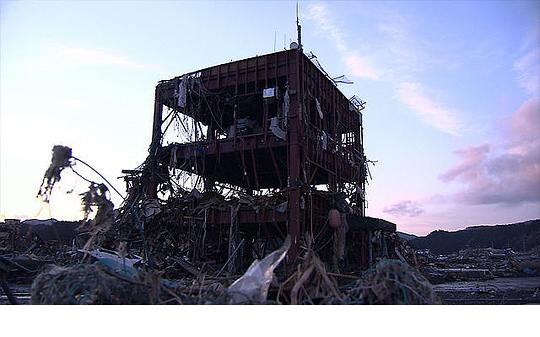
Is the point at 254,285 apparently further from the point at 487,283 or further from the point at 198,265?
the point at 487,283

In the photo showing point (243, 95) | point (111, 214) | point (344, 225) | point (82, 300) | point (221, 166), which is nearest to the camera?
point (82, 300)

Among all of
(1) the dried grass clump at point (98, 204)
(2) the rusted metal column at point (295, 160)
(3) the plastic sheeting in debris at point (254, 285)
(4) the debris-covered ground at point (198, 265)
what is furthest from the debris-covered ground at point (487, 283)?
(1) the dried grass clump at point (98, 204)

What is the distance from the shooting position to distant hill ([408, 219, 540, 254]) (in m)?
48.5

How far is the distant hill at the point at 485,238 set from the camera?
48.5m

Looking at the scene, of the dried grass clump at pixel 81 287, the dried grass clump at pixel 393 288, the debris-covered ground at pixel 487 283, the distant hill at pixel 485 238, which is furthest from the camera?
the distant hill at pixel 485 238

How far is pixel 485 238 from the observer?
2218 inches

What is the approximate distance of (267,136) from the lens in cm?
1888

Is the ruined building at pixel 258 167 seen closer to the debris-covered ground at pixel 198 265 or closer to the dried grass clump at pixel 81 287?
the debris-covered ground at pixel 198 265

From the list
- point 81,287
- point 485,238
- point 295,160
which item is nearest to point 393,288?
point 81,287

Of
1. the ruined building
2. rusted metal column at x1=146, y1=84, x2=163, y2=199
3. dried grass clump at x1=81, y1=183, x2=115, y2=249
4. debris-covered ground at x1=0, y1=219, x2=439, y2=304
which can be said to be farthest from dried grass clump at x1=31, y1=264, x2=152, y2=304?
rusted metal column at x1=146, y1=84, x2=163, y2=199
